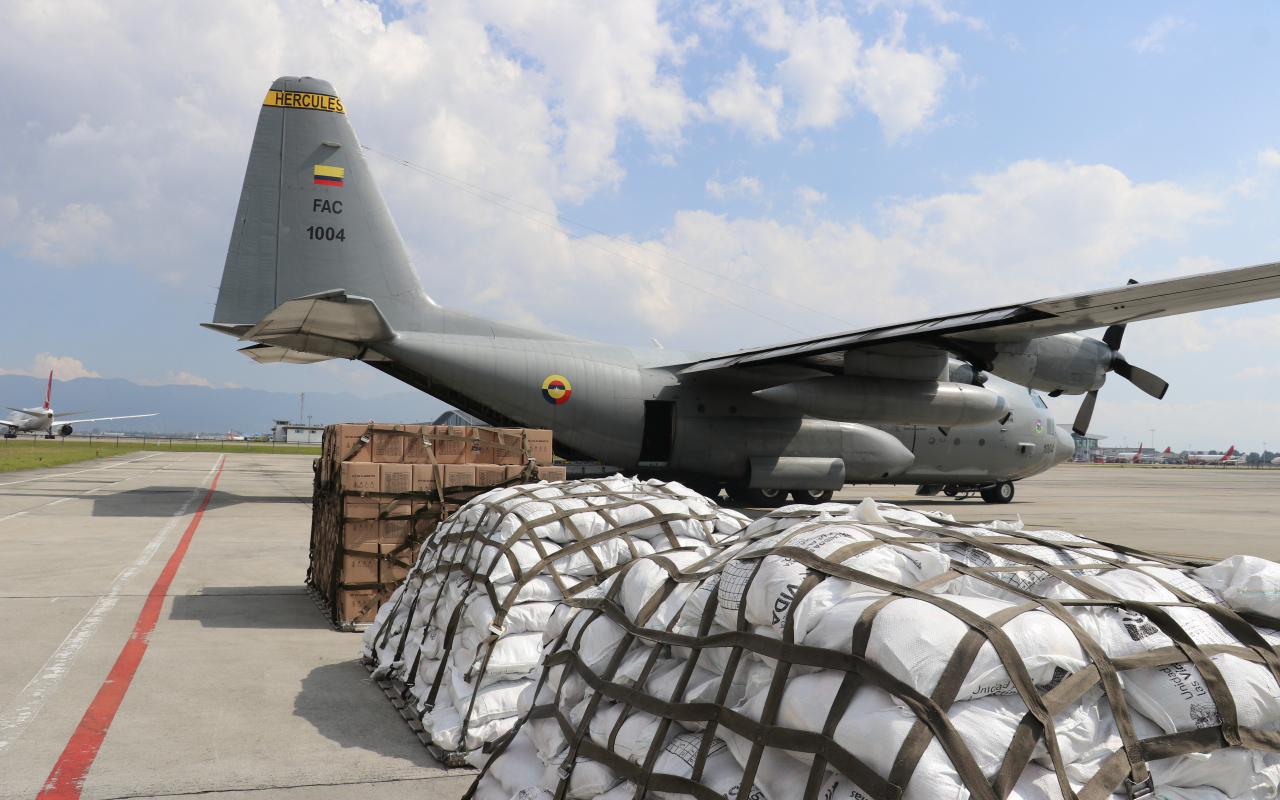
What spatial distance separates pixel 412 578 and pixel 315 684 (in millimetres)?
933

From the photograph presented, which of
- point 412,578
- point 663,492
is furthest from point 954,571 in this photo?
point 412,578

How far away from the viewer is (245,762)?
4.01 m

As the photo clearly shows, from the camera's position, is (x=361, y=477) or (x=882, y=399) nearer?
(x=361, y=477)

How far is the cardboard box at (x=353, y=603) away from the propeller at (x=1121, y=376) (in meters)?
12.9

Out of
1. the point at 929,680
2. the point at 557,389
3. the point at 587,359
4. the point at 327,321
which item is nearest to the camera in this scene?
the point at 929,680

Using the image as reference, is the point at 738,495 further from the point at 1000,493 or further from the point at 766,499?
the point at 1000,493

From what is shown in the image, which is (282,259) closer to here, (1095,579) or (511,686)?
(511,686)

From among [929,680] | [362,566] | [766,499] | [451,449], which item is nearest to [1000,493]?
[766,499]

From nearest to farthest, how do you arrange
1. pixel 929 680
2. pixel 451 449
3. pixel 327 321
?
pixel 929 680 → pixel 451 449 → pixel 327 321

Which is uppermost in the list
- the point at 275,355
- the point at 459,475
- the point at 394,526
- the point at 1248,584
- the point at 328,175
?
the point at 328,175

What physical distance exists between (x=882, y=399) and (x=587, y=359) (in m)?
5.87

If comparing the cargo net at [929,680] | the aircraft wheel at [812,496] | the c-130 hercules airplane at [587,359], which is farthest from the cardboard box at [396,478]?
the aircraft wheel at [812,496]

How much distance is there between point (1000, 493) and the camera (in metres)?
22.0

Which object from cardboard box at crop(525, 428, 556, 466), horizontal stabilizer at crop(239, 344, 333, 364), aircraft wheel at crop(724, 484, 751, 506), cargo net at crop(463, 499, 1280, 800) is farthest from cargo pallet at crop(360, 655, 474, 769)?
horizontal stabilizer at crop(239, 344, 333, 364)
